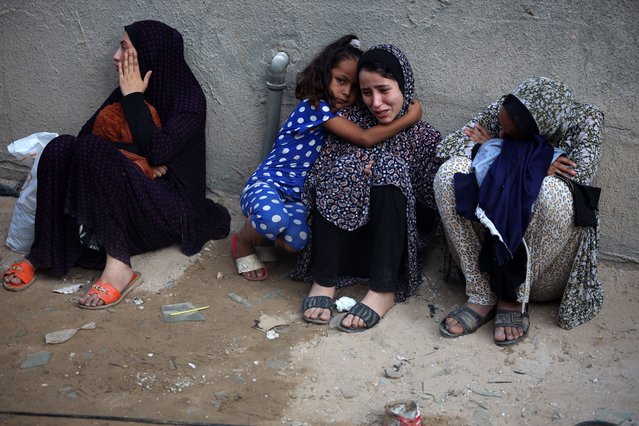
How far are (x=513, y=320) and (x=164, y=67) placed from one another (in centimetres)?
232

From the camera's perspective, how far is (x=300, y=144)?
394 cm

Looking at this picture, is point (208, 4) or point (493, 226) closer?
point (493, 226)

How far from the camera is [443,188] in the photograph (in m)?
3.41

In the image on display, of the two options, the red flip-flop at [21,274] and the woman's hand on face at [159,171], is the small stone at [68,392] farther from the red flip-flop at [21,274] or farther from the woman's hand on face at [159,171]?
the woman's hand on face at [159,171]

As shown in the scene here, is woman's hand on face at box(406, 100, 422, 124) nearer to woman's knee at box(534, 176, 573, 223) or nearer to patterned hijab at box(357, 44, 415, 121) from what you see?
patterned hijab at box(357, 44, 415, 121)

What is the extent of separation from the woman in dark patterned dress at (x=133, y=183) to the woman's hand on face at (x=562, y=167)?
1.91m

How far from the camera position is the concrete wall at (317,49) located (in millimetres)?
3652

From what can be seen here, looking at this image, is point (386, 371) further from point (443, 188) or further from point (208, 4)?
point (208, 4)

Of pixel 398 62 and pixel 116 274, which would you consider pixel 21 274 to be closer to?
pixel 116 274

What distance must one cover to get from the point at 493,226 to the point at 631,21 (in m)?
1.24

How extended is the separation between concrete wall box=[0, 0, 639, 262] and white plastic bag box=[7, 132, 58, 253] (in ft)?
2.05

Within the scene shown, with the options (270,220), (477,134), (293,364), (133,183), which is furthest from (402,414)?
(133,183)

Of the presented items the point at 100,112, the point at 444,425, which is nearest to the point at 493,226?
the point at 444,425

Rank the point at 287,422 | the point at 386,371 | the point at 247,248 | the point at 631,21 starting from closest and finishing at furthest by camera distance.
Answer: the point at 287,422
the point at 386,371
the point at 631,21
the point at 247,248
